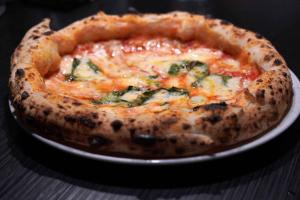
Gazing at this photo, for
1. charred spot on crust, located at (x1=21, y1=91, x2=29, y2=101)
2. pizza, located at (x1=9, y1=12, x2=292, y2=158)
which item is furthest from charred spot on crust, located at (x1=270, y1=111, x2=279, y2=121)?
charred spot on crust, located at (x1=21, y1=91, x2=29, y2=101)

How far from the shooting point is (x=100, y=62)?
2398mm

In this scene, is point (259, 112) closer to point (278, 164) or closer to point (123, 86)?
point (278, 164)

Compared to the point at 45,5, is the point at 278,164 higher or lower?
higher

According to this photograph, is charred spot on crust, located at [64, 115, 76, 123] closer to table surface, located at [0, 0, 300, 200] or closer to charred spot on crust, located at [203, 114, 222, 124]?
table surface, located at [0, 0, 300, 200]

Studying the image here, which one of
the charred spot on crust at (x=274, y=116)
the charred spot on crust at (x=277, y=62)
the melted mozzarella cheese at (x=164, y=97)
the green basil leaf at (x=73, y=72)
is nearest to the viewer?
the charred spot on crust at (x=274, y=116)

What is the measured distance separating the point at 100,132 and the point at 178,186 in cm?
35

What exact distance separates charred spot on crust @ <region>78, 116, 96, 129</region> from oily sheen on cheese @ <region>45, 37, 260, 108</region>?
0.27 metres

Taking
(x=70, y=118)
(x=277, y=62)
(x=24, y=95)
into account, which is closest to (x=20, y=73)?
(x=24, y=95)

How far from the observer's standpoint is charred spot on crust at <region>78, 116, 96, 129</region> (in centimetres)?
160

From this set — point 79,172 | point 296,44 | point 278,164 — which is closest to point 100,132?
point 79,172

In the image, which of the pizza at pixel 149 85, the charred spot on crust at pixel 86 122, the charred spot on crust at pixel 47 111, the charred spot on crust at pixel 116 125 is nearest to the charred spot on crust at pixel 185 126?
the pizza at pixel 149 85

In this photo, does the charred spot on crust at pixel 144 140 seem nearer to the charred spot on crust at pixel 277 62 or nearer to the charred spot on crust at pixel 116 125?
the charred spot on crust at pixel 116 125

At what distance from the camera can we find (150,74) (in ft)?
7.43

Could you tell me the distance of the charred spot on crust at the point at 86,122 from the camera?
A: 160cm
